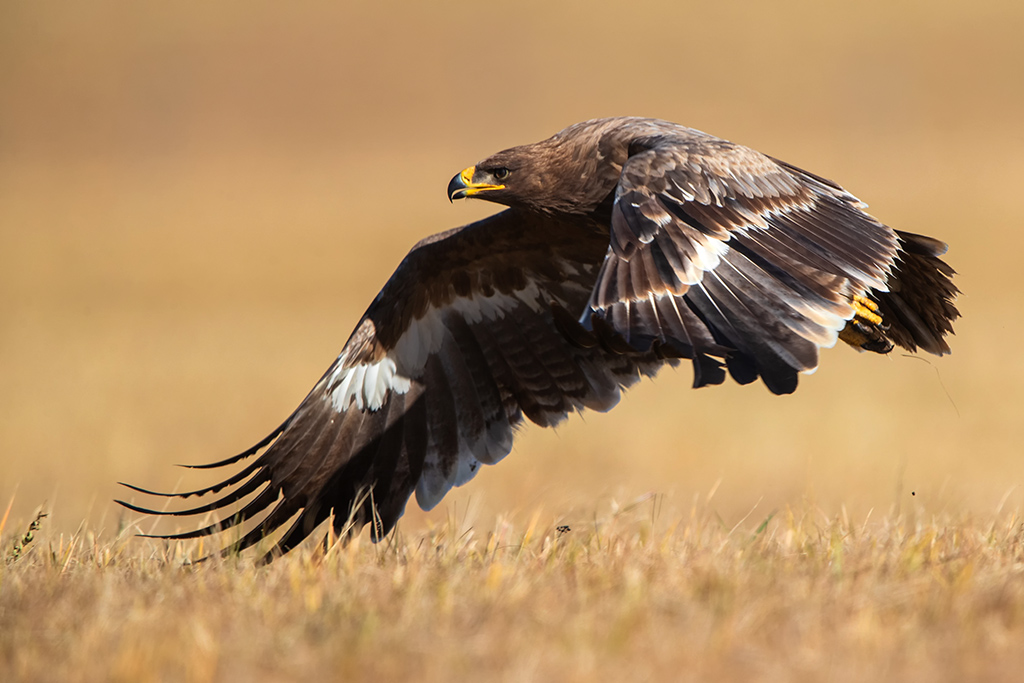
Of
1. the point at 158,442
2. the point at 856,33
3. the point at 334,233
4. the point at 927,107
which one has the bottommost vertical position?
the point at 158,442

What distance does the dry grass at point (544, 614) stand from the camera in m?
2.59

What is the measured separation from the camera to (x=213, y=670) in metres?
2.61

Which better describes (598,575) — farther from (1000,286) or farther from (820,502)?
(1000,286)

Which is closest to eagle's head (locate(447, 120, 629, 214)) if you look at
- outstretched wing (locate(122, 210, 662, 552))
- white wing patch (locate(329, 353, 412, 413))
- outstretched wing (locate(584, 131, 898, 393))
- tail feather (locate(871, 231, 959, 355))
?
outstretched wing (locate(122, 210, 662, 552))

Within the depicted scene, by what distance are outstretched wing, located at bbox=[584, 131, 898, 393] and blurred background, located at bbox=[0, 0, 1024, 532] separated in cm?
101

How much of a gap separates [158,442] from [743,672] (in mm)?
8444

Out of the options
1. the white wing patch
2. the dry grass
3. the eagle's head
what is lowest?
the dry grass

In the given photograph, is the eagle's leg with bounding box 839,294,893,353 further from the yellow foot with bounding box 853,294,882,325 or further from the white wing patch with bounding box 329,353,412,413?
the white wing patch with bounding box 329,353,412,413

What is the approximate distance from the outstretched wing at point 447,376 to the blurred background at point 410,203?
30 centimetres

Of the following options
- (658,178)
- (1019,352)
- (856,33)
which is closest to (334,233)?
(1019,352)

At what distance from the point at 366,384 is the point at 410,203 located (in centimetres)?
1893

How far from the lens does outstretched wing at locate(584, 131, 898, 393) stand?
3.63 metres

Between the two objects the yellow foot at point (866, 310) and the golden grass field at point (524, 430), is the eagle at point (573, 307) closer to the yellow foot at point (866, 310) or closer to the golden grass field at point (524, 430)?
the yellow foot at point (866, 310)

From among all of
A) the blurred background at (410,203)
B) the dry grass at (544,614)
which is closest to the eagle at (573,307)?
the blurred background at (410,203)
